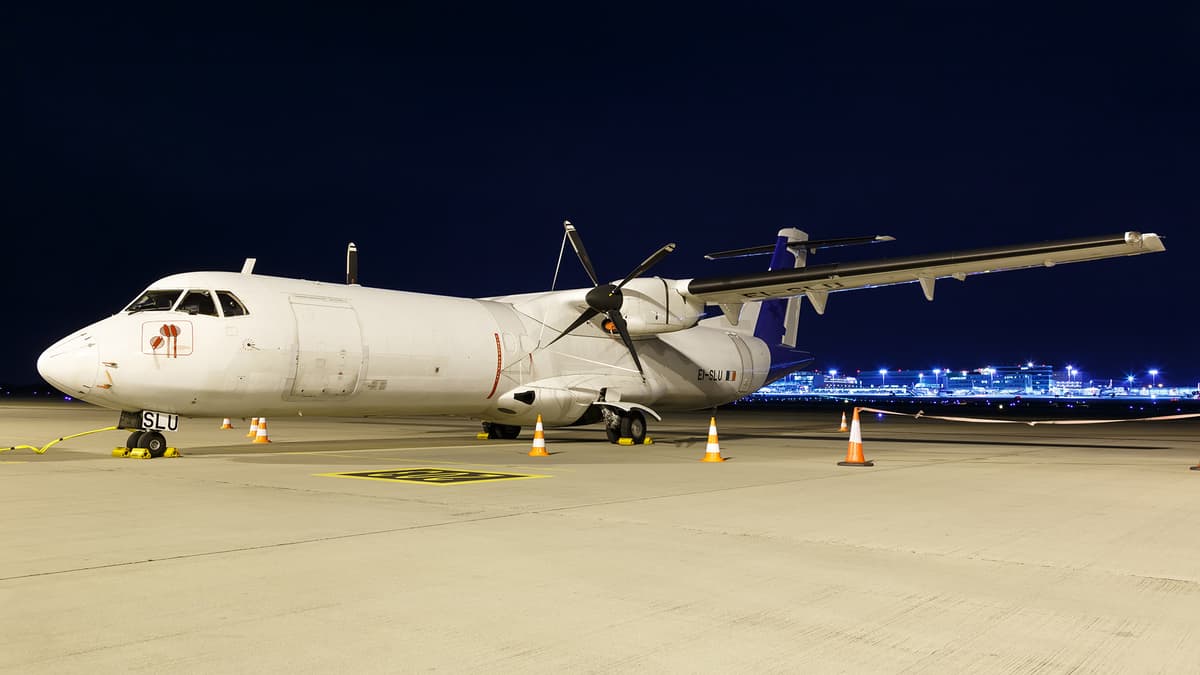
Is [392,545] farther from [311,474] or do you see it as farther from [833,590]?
[311,474]

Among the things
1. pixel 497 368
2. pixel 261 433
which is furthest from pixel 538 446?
pixel 261 433

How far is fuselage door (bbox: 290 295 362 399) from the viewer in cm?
1429

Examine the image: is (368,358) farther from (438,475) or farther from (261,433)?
(438,475)

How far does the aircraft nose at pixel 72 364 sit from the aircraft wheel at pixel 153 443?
1.19 meters

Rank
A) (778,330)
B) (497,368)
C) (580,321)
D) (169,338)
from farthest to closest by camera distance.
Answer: (778,330), (580,321), (497,368), (169,338)

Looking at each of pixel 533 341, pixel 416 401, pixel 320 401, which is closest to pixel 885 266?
pixel 533 341

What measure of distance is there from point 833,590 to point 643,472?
6981 mm

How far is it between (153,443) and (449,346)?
16.8ft

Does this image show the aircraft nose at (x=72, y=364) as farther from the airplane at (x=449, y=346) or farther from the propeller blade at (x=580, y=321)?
the propeller blade at (x=580, y=321)

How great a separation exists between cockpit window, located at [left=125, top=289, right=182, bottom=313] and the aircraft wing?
974 cm

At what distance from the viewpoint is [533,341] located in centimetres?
1850

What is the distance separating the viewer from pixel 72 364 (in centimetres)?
1238

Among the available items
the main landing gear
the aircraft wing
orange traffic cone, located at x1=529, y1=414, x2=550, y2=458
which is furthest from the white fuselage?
orange traffic cone, located at x1=529, y1=414, x2=550, y2=458

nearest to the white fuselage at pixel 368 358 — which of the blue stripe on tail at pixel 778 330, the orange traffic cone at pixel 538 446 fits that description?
the orange traffic cone at pixel 538 446
